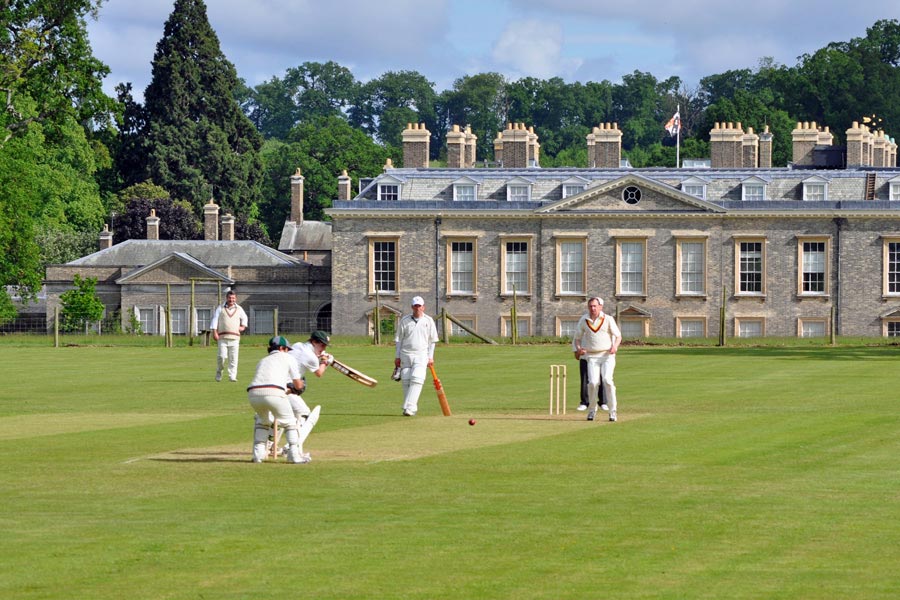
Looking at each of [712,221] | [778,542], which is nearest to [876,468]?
[778,542]

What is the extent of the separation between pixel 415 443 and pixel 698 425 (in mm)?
4535

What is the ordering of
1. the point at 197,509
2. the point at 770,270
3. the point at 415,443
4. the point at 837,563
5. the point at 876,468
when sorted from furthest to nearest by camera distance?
the point at 770,270, the point at 415,443, the point at 876,468, the point at 197,509, the point at 837,563

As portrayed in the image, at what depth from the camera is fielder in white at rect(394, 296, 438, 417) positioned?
26422 millimetres

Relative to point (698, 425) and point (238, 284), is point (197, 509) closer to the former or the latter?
point (698, 425)

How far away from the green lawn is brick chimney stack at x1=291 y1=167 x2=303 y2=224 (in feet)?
231

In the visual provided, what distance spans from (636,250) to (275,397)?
5893 centimetres

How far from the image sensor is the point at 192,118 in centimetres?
12081

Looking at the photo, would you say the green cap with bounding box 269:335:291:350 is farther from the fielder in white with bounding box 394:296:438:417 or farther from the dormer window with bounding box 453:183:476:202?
the dormer window with bounding box 453:183:476:202

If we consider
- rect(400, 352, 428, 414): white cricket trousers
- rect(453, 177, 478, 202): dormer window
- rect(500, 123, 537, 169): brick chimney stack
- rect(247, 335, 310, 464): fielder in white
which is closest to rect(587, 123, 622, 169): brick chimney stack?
rect(500, 123, 537, 169): brick chimney stack

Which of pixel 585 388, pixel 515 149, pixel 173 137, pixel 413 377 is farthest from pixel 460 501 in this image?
pixel 173 137

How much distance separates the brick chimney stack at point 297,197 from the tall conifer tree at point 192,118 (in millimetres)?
16337

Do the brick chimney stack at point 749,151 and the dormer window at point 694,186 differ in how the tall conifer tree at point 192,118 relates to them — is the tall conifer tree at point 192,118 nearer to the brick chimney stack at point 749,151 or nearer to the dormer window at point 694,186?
the brick chimney stack at point 749,151

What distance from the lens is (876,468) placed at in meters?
18.4

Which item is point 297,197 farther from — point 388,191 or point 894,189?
point 894,189
